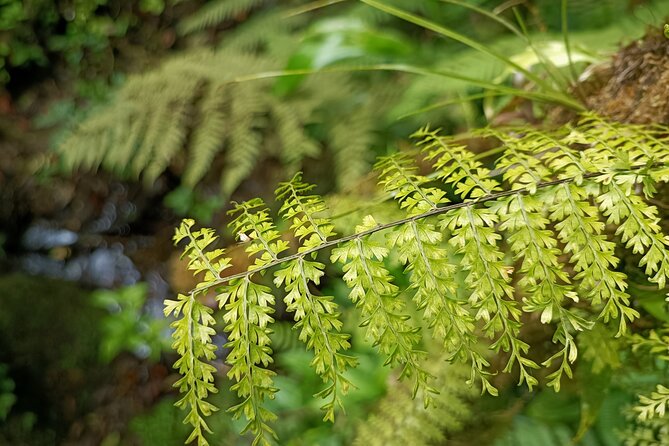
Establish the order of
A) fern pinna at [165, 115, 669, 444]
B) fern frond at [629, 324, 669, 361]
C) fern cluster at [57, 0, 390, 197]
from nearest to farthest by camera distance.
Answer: fern pinna at [165, 115, 669, 444], fern frond at [629, 324, 669, 361], fern cluster at [57, 0, 390, 197]

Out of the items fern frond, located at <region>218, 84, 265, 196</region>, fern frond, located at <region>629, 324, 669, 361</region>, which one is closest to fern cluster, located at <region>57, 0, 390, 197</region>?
fern frond, located at <region>218, 84, 265, 196</region>

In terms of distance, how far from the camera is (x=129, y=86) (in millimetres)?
2102

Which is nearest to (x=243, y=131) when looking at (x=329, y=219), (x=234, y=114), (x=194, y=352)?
(x=234, y=114)

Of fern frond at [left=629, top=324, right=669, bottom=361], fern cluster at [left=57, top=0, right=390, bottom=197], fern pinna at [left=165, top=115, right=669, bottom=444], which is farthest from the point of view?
fern cluster at [left=57, top=0, right=390, bottom=197]

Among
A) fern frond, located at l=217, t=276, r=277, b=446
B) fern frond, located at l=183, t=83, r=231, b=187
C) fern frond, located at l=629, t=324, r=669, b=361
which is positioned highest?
fern frond, located at l=217, t=276, r=277, b=446

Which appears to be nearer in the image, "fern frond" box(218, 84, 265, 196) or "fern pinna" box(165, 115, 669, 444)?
"fern pinna" box(165, 115, 669, 444)

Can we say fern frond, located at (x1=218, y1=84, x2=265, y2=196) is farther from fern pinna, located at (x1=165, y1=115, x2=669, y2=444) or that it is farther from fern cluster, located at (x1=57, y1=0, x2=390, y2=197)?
fern pinna, located at (x1=165, y1=115, x2=669, y2=444)

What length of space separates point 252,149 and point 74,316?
3.55 ft

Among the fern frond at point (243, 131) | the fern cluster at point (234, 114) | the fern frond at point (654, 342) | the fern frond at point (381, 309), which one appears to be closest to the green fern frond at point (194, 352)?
the fern frond at point (381, 309)

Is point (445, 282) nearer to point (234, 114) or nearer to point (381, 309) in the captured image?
point (381, 309)

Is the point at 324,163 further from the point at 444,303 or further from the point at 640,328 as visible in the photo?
the point at 444,303

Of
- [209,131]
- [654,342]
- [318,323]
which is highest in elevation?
[318,323]

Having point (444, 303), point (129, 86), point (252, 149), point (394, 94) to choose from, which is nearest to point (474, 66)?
point (394, 94)

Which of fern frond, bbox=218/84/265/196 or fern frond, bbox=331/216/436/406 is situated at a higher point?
fern frond, bbox=331/216/436/406
